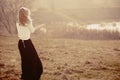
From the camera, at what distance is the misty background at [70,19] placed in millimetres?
25781

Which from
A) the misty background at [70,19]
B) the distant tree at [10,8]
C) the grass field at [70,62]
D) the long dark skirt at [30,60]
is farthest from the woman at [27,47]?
the distant tree at [10,8]

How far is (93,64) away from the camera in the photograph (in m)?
13.4

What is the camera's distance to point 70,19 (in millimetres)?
39469

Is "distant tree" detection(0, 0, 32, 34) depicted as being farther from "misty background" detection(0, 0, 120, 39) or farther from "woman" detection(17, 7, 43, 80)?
"woman" detection(17, 7, 43, 80)

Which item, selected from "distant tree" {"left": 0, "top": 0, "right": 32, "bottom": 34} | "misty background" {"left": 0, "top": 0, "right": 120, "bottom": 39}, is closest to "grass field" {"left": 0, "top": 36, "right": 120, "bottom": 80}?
"misty background" {"left": 0, "top": 0, "right": 120, "bottom": 39}

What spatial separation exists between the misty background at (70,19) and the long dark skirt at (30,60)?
15.4 m

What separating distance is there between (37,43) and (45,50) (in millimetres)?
3221

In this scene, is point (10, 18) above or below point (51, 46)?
above

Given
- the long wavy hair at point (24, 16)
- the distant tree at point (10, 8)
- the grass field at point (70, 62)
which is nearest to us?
the long wavy hair at point (24, 16)

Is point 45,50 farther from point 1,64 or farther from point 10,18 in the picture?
point 10,18

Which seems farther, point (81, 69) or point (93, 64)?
point (93, 64)

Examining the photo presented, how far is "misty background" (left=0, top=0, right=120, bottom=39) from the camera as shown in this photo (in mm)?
25781

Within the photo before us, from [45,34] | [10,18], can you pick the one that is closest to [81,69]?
[45,34]

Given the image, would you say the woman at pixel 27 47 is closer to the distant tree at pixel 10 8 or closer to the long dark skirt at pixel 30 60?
the long dark skirt at pixel 30 60
